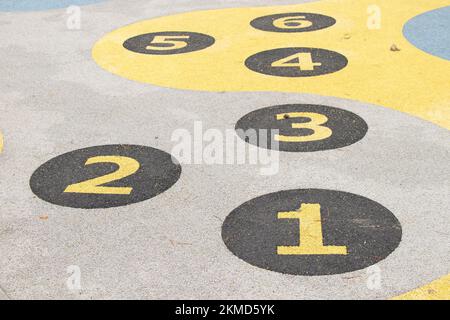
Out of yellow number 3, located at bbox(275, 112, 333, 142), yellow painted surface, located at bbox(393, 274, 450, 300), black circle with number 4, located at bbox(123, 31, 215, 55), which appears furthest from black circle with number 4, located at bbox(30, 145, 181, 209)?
black circle with number 4, located at bbox(123, 31, 215, 55)

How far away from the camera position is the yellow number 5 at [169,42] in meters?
8.66

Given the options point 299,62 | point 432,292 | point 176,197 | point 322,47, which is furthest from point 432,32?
point 432,292

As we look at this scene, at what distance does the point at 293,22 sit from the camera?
9.51 metres

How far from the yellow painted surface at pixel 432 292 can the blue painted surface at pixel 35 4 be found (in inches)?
357

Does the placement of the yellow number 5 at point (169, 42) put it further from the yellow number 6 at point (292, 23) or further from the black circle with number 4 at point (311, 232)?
the black circle with number 4 at point (311, 232)

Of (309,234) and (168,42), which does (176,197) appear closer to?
(309,234)

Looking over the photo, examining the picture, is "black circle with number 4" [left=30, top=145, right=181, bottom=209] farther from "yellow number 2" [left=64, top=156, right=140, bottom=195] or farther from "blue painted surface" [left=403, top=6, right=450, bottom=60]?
"blue painted surface" [left=403, top=6, right=450, bottom=60]

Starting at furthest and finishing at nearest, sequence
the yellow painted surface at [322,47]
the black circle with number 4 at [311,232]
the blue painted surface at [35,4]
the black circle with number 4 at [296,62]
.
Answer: the blue painted surface at [35,4], the black circle with number 4 at [296,62], the yellow painted surface at [322,47], the black circle with number 4 at [311,232]

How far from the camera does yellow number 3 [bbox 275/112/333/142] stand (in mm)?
5797

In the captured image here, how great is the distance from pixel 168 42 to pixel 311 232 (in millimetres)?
5161

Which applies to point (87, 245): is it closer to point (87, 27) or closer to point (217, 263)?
point (217, 263)

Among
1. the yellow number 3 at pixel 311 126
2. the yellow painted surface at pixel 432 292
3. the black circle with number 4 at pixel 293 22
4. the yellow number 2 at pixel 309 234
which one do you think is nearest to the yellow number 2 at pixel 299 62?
the black circle with number 4 at pixel 293 22

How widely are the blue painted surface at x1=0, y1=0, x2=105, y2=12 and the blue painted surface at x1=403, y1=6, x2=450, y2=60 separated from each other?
18.6ft

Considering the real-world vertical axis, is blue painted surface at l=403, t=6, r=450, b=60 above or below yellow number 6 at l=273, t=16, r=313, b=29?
below
